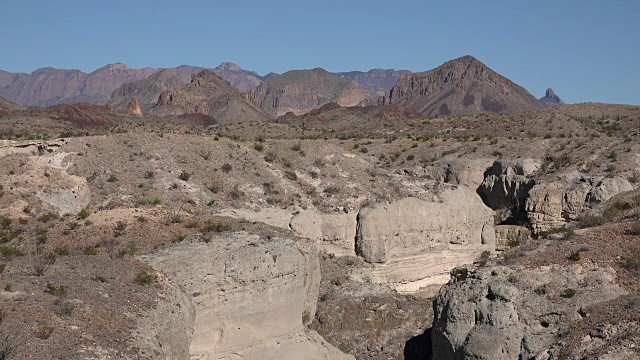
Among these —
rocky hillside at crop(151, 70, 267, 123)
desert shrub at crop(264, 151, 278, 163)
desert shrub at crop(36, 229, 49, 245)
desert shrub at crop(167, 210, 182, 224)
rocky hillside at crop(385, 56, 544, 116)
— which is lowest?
desert shrub at crop(36, 229, 49, 245)

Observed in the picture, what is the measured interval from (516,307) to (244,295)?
781 cm

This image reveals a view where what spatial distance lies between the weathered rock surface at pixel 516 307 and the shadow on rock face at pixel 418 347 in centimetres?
334

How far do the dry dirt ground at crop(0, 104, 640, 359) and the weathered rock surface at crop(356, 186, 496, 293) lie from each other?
119cm

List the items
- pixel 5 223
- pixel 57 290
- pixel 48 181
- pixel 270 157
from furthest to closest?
pixel 270 157 < pixel 48 181 < pixel 5 223 < pixel 57 290

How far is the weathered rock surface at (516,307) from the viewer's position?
18.5m

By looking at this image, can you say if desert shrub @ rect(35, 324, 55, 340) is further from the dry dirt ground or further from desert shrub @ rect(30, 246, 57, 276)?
desert shrub @ rect(30, 246, 57, 276)

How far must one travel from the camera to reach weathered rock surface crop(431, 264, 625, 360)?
728 inches

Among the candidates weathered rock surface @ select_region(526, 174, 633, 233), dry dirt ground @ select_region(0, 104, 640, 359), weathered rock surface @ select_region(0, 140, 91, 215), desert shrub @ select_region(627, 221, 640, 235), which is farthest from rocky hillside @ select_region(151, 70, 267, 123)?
desert shrub @ select_region(627, 221, 640, 235)

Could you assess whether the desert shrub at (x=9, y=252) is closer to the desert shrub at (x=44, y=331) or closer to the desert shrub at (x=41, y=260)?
the desert shrub at (x=41, y=260)

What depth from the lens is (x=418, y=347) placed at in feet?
80.1

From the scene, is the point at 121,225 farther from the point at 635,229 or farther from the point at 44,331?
the point at 635,229

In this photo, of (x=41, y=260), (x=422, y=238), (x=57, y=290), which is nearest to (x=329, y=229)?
(x=422, y=238)

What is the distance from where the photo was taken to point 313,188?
3241 cm

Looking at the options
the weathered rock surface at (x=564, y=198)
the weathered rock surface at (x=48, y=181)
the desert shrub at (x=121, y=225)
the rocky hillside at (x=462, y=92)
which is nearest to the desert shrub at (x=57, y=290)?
the desert shrub at (x=121, y=225)
